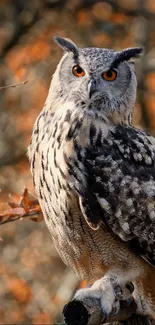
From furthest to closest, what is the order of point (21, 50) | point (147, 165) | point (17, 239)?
point (17, 239)
point (21, 50)
point (147, 165)

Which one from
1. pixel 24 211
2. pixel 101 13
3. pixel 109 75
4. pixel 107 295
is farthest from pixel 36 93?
pixel 107 295

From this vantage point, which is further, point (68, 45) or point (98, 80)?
point (68, 45)

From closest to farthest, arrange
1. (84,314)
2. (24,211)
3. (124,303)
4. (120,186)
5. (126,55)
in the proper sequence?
(84,314) < (124,303) < (120,186) < (126,55) < (24,211)

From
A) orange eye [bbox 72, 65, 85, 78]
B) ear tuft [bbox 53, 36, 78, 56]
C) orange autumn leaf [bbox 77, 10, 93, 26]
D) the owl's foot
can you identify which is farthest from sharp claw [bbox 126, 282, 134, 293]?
orange autumn leaf [bbox 77, 10, 93, 26]

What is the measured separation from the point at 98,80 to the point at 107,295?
3.51ft

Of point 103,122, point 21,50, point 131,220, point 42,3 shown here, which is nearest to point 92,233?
point 131,220

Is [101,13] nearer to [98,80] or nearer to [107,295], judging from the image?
[98,80]

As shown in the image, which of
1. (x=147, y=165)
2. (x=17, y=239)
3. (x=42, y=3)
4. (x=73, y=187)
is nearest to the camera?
(x=73, y=187)

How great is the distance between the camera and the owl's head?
4281 mm

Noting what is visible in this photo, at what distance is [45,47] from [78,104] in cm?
723

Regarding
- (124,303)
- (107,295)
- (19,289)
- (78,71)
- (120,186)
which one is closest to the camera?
(107,295)

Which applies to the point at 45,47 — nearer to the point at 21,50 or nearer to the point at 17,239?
the point at 21,50

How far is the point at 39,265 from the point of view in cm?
1166

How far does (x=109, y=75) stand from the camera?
441 centimetres
